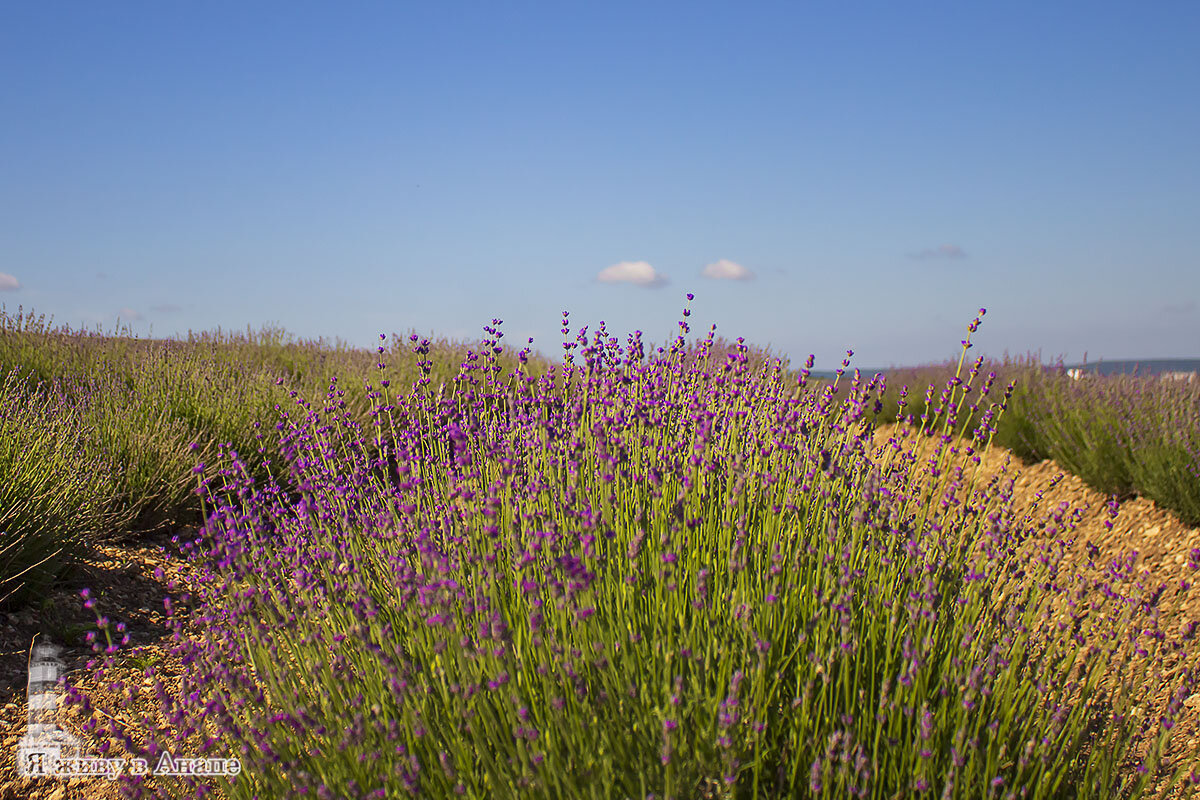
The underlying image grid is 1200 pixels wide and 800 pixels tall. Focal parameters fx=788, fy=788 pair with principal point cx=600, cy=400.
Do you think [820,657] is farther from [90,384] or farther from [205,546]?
[90,384]

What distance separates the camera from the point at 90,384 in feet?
21.0

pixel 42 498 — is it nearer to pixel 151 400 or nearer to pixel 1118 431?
pixel 151 400

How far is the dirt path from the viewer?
115 inches

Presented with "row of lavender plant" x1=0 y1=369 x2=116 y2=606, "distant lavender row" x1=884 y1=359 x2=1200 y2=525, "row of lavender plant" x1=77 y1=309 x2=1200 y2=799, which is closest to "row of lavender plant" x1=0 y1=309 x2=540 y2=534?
"row of lavender plant" x1=0 y1=369 x2=116 y2=606

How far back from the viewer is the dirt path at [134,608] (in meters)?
2.93

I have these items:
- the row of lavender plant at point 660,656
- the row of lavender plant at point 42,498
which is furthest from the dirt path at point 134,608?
the row of lavender plant at point 660,656

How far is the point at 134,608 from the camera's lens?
4.21 m

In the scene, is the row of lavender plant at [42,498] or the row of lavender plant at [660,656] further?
the row of lavender plant at [42,498]

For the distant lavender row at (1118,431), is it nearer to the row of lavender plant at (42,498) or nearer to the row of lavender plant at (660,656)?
the row of lavender plant at (660,656)

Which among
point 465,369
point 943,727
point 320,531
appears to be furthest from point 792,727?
point 465,369

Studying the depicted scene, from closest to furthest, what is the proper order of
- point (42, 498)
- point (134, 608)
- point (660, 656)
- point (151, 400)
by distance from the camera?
1. point (660, 656)
2. point (42, 498)
3. point (134, 608)
4. point (151, 400)

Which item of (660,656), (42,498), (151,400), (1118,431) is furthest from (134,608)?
(1118,431)

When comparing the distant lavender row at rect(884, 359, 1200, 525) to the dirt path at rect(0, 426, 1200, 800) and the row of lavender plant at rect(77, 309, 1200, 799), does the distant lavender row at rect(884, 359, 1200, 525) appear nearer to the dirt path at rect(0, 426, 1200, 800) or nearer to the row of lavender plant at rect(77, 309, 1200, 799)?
the dirt path at rect(0, 426, 1200, 800)

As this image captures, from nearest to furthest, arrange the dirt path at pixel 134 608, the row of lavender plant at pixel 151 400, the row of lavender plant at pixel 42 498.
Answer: the dirt path at pixel 134 608 < the row of lavender plant at pixel 42 498 < the row of lavender plant at pixel 151 400
